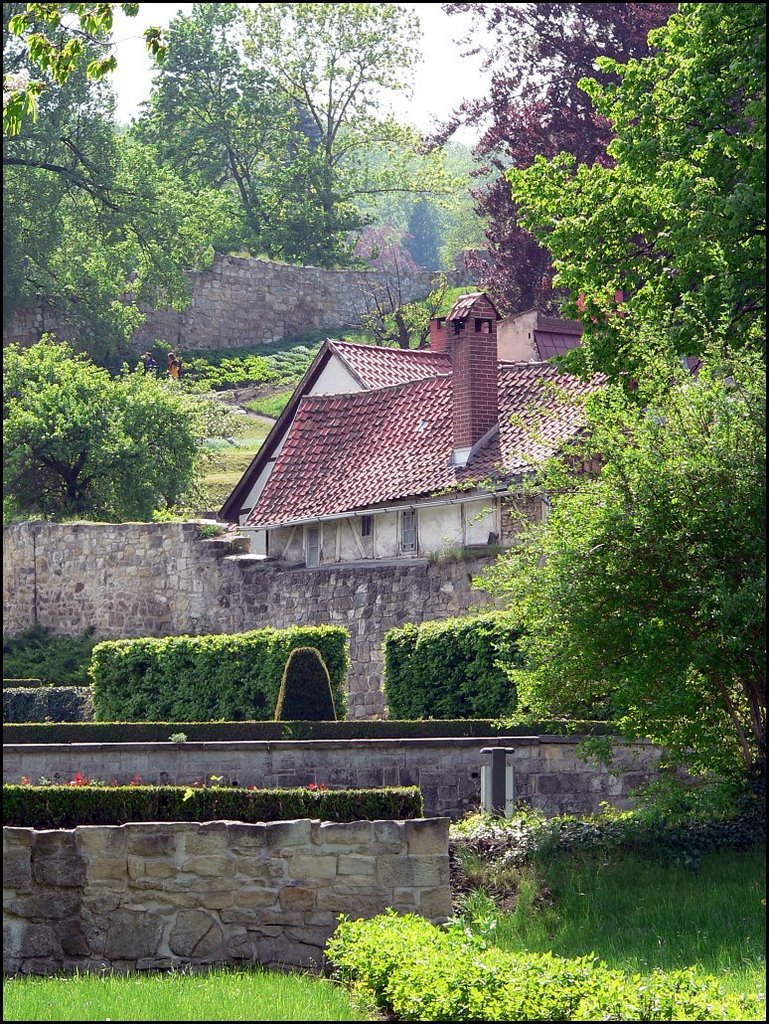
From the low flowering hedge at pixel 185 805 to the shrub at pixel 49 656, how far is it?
64.9 feet

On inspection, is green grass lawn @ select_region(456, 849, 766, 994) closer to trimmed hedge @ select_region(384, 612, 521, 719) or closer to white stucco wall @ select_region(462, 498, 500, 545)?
trimmed hedge @ select_region(384, 612, 521, 719)

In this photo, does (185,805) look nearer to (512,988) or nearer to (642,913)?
(512,988)

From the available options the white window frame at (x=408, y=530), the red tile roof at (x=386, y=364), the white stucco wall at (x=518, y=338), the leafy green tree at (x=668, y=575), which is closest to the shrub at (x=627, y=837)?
the leafy green tree at (x=668, y=575)

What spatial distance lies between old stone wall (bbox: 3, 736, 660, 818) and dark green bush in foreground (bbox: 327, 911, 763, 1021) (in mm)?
7390

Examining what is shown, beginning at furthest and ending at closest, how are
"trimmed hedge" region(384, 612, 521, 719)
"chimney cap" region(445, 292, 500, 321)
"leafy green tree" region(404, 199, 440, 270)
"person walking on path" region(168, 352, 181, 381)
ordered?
"leafy green tree" region(404, 199, 440, 270), "person walking on path" region(168, 352, 181, 381), "chimney cap" region(445, 292, 500, 321), "trimmed hedge" region(384, 612, 521, 719)

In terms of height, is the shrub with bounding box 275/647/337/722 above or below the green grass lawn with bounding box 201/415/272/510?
below

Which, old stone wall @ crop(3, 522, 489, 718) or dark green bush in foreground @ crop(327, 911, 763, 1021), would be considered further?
old stone wall @ crop(3, 522, 489, 718)

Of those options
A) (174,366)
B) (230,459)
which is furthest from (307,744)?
(174,366)

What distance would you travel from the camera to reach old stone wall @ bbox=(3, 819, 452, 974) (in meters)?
11.5

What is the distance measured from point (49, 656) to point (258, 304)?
1196 inches

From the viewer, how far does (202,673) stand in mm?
25938

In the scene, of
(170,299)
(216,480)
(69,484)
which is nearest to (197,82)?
(170,299)

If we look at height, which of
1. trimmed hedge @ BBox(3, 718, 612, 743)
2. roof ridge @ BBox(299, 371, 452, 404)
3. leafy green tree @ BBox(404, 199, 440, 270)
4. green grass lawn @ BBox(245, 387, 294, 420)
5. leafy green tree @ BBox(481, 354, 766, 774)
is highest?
leafy green tree @ BBox(404, 199, 440, 270)

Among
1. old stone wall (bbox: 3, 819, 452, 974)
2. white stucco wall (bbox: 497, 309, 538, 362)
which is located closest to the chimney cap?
white stucco wall (bbox: 497, 309, 538, 362)
